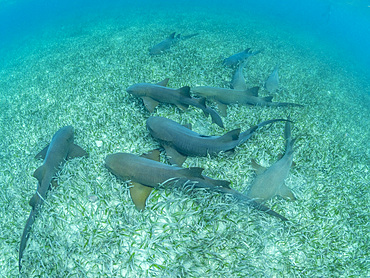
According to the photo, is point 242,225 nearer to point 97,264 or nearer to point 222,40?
point 97,264

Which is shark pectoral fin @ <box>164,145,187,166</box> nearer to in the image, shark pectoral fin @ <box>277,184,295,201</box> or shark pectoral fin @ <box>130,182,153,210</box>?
shark pectoral fin @ <box>130,182,153,210</box>

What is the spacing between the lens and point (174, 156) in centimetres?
445

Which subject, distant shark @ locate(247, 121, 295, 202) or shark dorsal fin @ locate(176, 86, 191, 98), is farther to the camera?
shark dorsal fin @ locate(176, 86, 191, 98)

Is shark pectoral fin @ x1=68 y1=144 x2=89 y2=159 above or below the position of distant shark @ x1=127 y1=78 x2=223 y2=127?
below

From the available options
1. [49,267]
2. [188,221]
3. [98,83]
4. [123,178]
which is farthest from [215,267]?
[98,83]

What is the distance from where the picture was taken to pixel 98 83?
8320 millimetres

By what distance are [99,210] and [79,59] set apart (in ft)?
39.2

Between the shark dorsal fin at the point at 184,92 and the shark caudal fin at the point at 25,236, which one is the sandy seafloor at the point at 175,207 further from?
the shark dorsal fin at the point at 184,92

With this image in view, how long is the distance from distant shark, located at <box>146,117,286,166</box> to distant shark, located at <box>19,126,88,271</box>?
1.95m

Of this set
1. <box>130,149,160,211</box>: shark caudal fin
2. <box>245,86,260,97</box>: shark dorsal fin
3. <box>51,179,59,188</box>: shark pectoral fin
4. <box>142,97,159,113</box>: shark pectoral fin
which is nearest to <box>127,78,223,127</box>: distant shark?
<box>142,97,159,113</box>: shark pectoral fin

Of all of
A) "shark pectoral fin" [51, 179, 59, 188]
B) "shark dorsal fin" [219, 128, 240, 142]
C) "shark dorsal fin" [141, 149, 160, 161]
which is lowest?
"shark pectoral fin" [51, 179, 59, 188]

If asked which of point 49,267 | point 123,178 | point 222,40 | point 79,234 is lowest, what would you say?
point 49,267

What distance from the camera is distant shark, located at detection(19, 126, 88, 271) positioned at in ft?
11.3

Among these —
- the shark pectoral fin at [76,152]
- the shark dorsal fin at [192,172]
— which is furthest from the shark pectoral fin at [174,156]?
the shark pectoral fin at [76,152]
